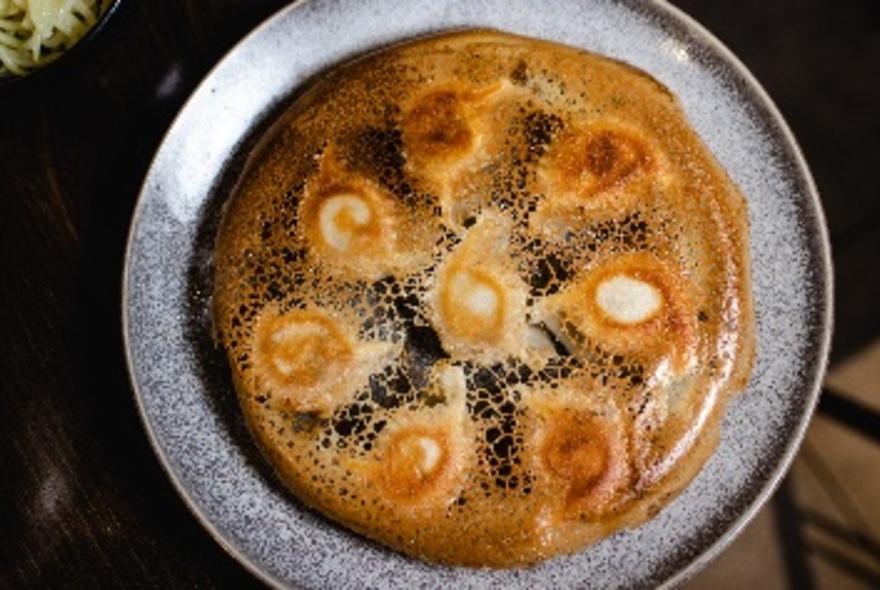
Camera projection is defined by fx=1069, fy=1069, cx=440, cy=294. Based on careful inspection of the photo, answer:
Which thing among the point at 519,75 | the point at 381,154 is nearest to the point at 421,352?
the point at 381,154

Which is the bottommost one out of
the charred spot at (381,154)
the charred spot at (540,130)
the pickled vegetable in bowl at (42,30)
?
the charred spot at (540,130)

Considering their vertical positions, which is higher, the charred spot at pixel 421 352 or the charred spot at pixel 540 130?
the charred spot at pixel 540 130

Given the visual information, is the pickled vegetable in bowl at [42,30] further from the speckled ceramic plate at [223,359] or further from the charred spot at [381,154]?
the charred spot at [381,154]

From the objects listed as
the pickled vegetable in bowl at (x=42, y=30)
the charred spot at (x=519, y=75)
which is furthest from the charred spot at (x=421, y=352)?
the pickled vegetable in bowl at (x=42, y=30)

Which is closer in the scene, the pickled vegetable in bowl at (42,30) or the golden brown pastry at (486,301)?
the golden brown pastry at (486,301)

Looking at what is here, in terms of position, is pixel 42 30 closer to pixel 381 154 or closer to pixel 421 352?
pixel 381 154

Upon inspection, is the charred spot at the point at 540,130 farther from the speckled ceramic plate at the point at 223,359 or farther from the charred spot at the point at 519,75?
the speckled ceramic plate at the point at 223,359

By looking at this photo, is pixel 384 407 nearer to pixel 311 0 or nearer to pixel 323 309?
pixel 323 309
